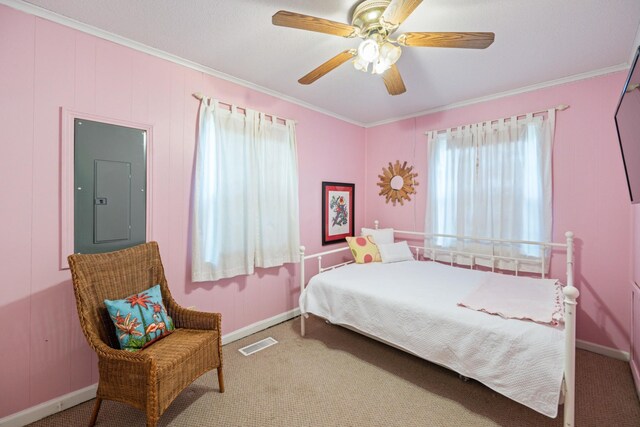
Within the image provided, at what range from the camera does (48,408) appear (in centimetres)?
175

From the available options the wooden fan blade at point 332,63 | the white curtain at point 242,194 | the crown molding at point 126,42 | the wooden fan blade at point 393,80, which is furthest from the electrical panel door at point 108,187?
the wooden fan blade at point 393,80

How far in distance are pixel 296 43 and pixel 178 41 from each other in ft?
2.84

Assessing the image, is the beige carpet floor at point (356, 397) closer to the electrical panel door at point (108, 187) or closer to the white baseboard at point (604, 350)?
the white baseboard at point (604, 350)

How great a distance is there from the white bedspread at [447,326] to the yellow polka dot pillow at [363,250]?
258 mm

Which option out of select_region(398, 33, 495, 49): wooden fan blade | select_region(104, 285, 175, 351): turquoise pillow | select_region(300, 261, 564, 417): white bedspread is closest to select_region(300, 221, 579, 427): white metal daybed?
select_region(300, 261, 564, 417): white bedspread

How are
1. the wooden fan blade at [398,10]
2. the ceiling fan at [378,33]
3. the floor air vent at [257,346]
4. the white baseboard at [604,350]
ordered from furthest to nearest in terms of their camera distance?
the floor air vent at [257,346] → the white baseboard at [604,350] → the ceiling fan at [378,33] → the wooden fan blade at [398,10]

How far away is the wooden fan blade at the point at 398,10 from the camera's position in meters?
1.31

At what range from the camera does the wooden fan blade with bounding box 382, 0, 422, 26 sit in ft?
4.29

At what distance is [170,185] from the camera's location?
90.7 inches

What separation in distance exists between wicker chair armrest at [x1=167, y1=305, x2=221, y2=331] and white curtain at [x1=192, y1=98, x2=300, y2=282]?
41 cm

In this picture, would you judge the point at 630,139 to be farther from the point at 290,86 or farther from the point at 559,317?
the point at 290,86

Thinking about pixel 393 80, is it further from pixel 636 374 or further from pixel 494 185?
pixel 636 374

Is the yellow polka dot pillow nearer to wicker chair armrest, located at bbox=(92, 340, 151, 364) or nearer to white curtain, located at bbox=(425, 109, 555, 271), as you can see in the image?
white curtain, located at bbox=(425, 109, 555, 271)

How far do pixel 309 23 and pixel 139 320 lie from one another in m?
1.96
